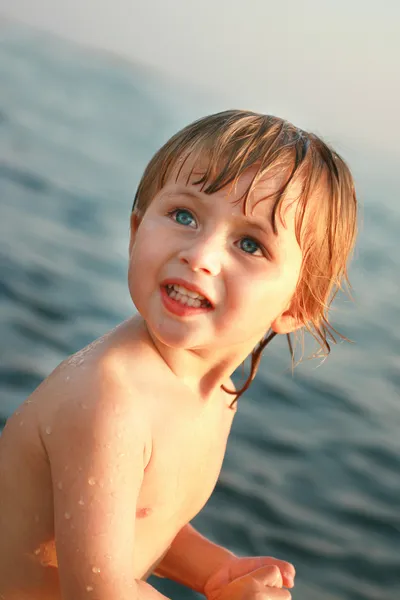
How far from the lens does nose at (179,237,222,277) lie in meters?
1.06

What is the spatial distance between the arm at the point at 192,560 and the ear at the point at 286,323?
1.33 feet

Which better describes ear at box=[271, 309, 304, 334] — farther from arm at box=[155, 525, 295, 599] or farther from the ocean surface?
the ocean surface

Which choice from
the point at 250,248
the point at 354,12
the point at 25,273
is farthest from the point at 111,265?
the point at 250,248

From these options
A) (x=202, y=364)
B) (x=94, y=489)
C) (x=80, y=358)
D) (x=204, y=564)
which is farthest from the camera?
(x=204, y=564)

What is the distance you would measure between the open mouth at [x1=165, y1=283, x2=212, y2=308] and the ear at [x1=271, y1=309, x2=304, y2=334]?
0.23 m

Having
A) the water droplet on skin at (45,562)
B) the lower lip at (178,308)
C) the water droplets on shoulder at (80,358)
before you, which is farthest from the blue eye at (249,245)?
the water droplet on skin at (45,562)

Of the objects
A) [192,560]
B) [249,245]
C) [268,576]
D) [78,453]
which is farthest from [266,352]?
[78,453]

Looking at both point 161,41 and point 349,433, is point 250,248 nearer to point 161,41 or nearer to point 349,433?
point 349,433

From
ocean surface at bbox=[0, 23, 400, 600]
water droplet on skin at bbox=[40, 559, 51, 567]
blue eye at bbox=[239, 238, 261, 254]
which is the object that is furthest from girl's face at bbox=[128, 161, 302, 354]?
ocean surface at bbox=[0, 23, 400, 600]

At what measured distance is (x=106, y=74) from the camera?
7.63 ft

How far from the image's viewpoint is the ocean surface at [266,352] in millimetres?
1776

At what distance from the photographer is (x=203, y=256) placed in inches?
41.9

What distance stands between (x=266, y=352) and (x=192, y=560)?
768 mm

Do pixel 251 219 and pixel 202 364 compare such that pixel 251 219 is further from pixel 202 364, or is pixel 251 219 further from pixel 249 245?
pixel 202 364
